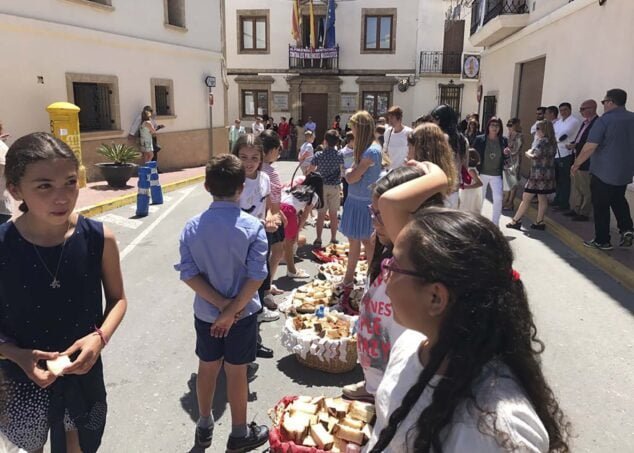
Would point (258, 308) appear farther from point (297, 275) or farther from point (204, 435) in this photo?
point (297, 275)

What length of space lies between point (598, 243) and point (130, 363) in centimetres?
632

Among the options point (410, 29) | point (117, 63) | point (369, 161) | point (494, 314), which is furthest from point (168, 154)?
point (494, 314)

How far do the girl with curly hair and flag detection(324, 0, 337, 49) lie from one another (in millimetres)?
26628

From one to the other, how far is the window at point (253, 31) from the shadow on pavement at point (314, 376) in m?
25.5

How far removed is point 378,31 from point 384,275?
86.7 feet

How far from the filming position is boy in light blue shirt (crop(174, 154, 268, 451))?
9.24 ft

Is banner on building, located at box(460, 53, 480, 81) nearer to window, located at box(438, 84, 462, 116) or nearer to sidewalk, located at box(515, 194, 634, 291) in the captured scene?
window, located at box(438, 84, 462, 116)

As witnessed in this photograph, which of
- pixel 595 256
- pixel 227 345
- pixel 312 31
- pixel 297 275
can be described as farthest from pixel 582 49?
pixel 312 31

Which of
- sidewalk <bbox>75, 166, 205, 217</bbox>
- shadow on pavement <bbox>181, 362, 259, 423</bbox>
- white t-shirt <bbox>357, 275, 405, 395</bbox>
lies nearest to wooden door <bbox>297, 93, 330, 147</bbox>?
sidewalk <bbox>75, 166, 205, 217</bbox>

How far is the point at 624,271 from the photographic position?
20.5ft

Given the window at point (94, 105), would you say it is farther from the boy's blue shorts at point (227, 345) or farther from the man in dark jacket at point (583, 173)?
the boy's blue shorts at point (227, 345)

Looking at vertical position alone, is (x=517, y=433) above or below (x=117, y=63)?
below

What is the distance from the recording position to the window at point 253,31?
27219 mm

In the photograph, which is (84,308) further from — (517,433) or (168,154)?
(168,154)
